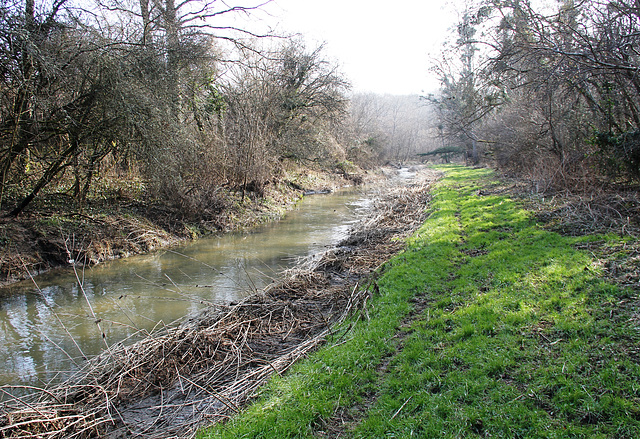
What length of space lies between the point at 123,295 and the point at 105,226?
4.56m

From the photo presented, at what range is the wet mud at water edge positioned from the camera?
4.35 meters

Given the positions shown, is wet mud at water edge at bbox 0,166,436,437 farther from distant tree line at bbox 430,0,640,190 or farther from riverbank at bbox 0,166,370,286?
distant tree line at bbox 430,0,640,190

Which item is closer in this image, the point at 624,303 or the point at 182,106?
the point at 624,303

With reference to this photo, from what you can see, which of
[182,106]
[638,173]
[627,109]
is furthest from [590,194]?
[182,106]

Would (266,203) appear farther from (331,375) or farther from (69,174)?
(331,375)

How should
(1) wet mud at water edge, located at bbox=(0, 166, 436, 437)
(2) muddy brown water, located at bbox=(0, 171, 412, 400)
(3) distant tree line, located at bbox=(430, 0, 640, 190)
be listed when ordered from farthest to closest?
(3) distant tree line, located at bbox=(430, 0, 640, 190), (2) muddy brown water, located at bbox=(0, 171, 412, 400), (1) wet mud at water edge, located at bbox=(0, 166, 436, 437)

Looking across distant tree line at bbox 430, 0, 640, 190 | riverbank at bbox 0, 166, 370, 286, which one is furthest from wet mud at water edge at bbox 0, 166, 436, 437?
distant tree line at bbox 430, 0, 640, 190

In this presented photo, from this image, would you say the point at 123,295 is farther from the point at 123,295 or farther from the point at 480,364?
the point at 480,364

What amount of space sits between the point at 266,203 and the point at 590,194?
45.8 ft

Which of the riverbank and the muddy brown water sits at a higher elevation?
the riverbank

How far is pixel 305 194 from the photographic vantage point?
27.9 m

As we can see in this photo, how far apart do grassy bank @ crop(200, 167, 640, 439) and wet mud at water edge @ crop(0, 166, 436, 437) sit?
1.78ft

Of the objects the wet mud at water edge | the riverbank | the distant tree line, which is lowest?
the wet mud at water edge

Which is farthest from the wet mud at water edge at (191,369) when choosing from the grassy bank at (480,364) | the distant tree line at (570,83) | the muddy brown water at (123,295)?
the distant tree line at (570,83)
